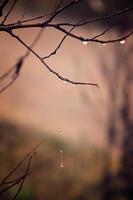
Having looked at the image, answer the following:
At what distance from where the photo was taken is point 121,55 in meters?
6.52

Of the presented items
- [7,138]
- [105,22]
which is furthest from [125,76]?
[7,138]

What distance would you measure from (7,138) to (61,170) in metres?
0.94

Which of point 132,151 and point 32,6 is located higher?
point 32,6

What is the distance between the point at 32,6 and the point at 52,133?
196 cm

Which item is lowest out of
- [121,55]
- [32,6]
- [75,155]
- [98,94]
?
[75,155]

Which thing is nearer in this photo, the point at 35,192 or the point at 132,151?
the point at 35,192

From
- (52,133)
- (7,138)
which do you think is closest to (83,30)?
(52,133)

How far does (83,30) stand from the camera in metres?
6.44

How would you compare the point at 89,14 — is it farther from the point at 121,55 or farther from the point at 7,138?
the point at 7,138

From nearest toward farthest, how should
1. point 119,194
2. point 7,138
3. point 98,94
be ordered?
point 7,138
point 119,194
point 98,94

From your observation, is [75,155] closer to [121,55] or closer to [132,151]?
[132,151]

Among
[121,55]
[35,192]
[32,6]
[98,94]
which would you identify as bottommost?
[35,192]

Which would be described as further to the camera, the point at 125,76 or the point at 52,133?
the point at 125,76

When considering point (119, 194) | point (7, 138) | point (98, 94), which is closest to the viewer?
point (7, 138)
